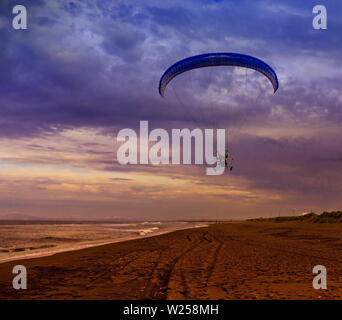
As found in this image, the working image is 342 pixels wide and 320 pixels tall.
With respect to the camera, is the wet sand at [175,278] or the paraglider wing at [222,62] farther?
the paraglider wing at [222,62]

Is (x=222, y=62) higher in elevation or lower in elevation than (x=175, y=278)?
higher

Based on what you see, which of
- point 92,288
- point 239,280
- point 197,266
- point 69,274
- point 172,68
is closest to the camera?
point 92,288

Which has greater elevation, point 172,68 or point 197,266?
point 172,68

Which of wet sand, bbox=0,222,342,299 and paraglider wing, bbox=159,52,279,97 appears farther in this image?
paraglider wing, bbox=159,52,279,97

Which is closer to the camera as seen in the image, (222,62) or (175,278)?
(175,278)

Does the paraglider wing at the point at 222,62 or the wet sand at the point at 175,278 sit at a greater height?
the paraglider wing at the point at 222,62

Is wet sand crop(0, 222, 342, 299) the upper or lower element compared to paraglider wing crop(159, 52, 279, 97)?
lower
